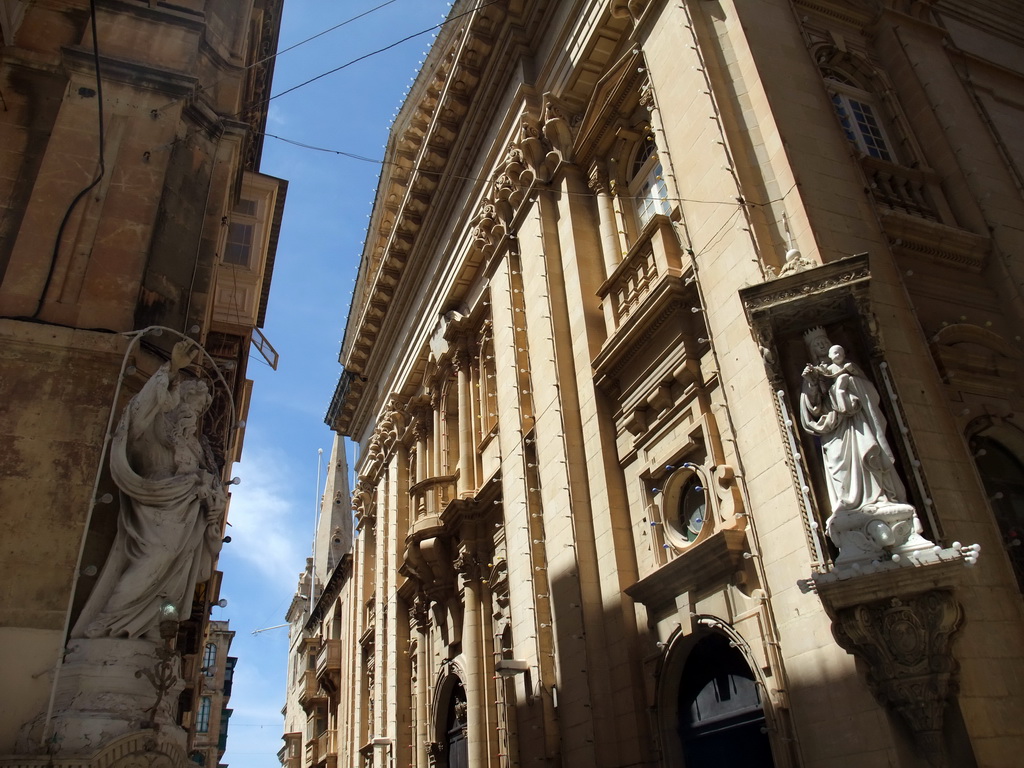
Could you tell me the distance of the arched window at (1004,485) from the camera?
336 inches

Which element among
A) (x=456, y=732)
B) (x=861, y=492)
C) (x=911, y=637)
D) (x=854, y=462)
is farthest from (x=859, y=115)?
(x=456, y=732)

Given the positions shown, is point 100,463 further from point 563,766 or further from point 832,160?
point 832,160

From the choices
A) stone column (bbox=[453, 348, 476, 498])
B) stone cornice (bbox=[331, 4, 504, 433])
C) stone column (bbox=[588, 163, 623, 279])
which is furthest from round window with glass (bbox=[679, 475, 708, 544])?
stone cornice (bbox=[331, 4, 504, 433])

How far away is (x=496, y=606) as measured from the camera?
1558 centimetres

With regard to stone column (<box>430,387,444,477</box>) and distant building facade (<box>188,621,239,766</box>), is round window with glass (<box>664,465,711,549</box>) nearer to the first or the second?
stone column (<box>430,387,444,477</box>)

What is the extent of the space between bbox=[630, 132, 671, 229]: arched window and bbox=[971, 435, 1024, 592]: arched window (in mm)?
5387

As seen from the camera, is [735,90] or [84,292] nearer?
[84,292]

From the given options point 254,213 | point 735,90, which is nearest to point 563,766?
point 735,90

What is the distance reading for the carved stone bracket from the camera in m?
6.13

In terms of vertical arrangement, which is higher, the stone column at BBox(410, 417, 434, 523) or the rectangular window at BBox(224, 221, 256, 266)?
the rectangular window at BBox(224, 221, 256, 266)

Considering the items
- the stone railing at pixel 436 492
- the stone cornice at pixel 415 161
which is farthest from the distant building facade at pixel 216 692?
the stone railing at pixel 436 492

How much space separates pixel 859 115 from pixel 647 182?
3.24 meters

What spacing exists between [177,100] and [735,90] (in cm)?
701

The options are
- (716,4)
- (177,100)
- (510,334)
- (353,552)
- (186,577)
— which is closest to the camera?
(186,577)
